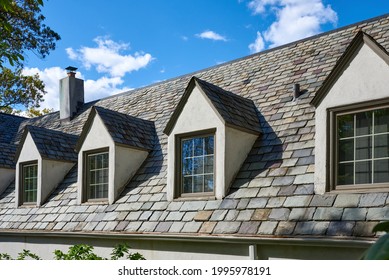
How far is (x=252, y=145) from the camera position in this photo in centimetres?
827

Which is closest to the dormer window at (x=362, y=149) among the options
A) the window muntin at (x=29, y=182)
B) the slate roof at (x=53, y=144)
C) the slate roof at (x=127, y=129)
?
the slate roof at (x=127, y=129)

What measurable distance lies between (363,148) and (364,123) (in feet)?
1.20

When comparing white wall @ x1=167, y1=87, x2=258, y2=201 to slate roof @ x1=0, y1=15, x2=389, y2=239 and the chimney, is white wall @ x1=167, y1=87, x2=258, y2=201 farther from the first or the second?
the chimney

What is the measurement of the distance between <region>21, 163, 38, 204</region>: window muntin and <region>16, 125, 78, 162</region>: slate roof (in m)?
0.53

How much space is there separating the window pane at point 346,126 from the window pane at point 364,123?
9 cm

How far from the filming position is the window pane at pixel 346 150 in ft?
21.2

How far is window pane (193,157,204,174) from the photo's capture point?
8.18 m

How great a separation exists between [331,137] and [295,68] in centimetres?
334

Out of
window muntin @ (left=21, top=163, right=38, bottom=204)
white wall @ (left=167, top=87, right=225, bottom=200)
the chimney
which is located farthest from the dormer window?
the chimney

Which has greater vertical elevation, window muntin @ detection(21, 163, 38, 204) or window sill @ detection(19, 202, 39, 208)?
window muntin @ detection(21, 163, 38, 204)

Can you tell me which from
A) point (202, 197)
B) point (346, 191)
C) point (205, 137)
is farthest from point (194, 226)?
point (346, 191)

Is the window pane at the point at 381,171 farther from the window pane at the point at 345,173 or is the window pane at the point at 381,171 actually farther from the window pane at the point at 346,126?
the window pane at the point at 346,126
